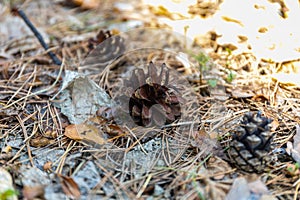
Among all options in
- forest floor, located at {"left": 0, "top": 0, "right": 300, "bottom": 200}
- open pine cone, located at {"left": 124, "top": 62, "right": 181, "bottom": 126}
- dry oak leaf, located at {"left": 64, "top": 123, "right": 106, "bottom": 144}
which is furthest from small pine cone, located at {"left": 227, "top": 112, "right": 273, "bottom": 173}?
dry oak leaf, located at {"left": 64, "top": 123, "right": 106, "bottom": 144}

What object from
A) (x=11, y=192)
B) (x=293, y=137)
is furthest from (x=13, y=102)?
(x=293, y=137)

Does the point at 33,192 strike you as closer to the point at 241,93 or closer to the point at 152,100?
the point at 152,100

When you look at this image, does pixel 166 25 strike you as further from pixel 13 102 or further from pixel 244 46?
pixel 13 102

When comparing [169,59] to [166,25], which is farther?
[166,25]

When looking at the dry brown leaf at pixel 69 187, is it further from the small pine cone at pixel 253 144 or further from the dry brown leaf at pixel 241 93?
the dry brown leaf at pixel 241 93

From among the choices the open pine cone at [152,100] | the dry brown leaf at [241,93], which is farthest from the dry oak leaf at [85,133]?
the dry brown leaf at [241,93]

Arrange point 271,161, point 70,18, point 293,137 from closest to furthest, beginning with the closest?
point 271,161, point 293,137, point 70,18

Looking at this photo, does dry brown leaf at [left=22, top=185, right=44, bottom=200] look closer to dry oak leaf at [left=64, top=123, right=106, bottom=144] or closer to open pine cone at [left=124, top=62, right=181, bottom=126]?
dry oak leaf at [left=64, top=123, right=106, bottom=144]
